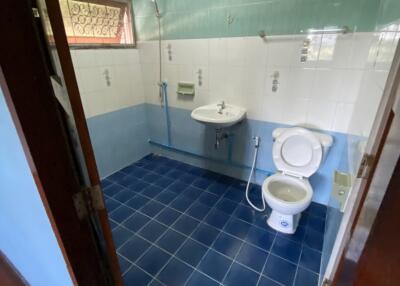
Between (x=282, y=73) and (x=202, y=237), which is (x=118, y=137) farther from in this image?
(x=282, y=73)

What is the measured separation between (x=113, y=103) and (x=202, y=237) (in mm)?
1739

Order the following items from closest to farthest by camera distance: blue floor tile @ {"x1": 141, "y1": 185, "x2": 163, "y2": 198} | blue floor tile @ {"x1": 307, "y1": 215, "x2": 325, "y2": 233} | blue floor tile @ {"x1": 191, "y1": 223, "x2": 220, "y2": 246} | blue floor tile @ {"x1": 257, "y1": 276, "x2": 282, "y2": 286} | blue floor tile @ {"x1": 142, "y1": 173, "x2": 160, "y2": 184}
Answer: blue floor tile @ {"x1": 257, "y1": 276, "x2": 282, "y2": 286}
blue floor tile @ {"x1": 191, "y1": 223, "x2": 220, "y2": 246}
blue floor tile @ {"x1": 307, "y1": 215, "x2": 325, "y2": 233}
blue floor tile @ {"x1": 141, "y1": 185, "x2": 163, "y2": 198}
blue floor tile @ {"x1": 142, "y1": 173, "x2": 160, "y2": 184}

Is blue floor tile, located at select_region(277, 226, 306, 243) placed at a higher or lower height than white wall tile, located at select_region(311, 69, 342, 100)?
lower

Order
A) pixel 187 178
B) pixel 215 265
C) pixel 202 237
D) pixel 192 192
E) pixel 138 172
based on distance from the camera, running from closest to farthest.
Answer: pixel 215 265
pixel 202 237
pixel 192 192
pixel 187 178
pixel 138 172

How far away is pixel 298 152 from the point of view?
1.79 meters

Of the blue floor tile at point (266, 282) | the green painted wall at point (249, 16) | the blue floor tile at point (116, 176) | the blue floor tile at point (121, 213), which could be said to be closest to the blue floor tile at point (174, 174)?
the blue floor tile at point (116, 176)

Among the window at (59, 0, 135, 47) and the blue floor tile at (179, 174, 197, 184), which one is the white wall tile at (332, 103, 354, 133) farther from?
the window at (59, 0, 135, 47)

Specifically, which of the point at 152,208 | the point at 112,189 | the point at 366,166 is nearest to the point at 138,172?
the point at 112,189

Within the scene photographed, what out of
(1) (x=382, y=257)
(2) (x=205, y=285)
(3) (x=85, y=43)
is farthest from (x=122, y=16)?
(1) (x=382, y=257)

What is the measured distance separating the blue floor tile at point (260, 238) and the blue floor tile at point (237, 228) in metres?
0.04

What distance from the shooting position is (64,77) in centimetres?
54

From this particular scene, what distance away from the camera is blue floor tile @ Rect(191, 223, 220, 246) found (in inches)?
69.0

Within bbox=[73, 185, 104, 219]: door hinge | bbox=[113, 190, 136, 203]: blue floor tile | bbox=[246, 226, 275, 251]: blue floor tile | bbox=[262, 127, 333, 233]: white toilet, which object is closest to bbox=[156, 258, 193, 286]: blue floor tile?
bbox=[246, 226, 275, 251]: blue floor tile

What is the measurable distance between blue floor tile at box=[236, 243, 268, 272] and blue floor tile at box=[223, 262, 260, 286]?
45 mm
